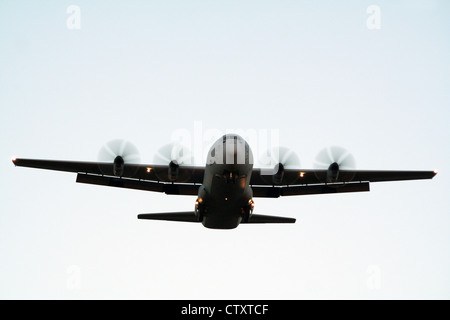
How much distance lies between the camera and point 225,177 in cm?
2372

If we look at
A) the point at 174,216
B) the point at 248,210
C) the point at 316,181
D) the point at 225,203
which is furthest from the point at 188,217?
the point at 316,181

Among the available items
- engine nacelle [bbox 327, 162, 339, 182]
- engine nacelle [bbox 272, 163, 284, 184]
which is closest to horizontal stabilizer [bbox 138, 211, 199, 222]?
engine nacelle [bbox 272, 163, 284, 184]

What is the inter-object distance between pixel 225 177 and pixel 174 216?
4.41 metres

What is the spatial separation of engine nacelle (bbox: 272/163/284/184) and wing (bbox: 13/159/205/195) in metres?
3.79

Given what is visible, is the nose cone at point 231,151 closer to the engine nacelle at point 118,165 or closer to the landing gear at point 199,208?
the landing gear at point 199,208

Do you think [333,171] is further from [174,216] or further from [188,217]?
[174,216]

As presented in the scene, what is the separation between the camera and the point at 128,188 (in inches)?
1137

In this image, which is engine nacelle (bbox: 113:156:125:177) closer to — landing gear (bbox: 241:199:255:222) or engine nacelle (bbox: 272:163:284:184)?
landing gear (bbox: 241:199:255:222)

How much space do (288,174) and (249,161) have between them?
489 cm

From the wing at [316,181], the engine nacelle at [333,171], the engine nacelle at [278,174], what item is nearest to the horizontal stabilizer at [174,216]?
the wing at [316,181]
